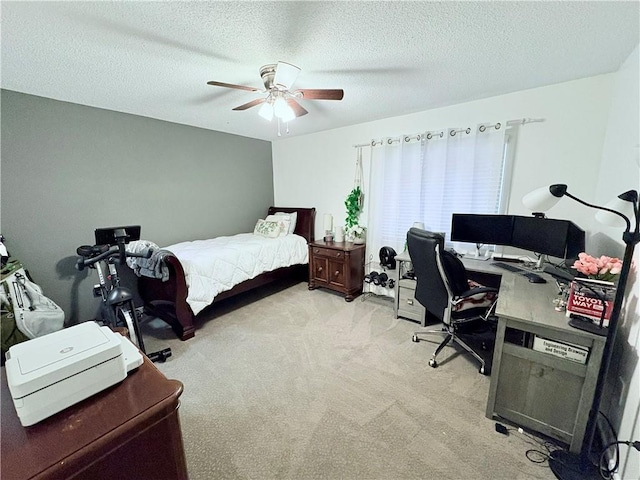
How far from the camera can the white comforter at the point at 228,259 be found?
253 cm

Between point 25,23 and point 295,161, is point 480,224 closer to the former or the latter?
point 295,161

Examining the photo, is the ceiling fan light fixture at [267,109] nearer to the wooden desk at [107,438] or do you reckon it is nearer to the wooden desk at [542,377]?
the wooden desk at [107,438]

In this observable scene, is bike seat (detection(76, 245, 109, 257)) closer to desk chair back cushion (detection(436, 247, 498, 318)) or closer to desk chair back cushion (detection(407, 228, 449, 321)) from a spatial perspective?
desk chair back cushion (detection(407, 228, 449, 321))

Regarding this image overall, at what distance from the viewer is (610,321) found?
1.16 m

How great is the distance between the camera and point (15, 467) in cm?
59

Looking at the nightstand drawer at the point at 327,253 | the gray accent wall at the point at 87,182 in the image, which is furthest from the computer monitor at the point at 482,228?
the gray accent wall at the point at 87,182

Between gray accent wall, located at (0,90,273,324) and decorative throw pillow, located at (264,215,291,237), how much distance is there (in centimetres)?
81

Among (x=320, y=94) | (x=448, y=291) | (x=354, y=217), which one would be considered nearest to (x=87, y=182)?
(x=320, y=94)

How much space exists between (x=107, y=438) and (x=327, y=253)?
9.32 ft

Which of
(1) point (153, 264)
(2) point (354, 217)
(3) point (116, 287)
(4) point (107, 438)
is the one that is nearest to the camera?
(4) point (107, 438)

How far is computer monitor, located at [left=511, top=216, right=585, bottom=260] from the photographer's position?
1.95 metres

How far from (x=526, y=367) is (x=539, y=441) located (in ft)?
1.41

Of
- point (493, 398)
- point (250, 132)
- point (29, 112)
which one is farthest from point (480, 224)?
point (29, 112)

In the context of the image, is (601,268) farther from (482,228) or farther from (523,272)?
(482,228)
